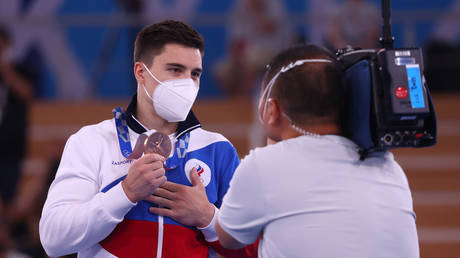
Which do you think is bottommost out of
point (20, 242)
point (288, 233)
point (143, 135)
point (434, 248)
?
point (434, 248)

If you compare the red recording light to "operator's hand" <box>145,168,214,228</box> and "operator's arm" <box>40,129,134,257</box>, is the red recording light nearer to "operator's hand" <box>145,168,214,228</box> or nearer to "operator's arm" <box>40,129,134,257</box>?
"operator's hand" <box>145,168,214,228</box>

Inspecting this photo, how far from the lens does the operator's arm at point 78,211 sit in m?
1.85

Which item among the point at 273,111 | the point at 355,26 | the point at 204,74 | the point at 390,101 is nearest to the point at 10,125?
the point at 204,74

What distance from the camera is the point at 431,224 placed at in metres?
5.45

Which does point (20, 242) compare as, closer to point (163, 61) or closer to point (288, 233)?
point (163, 61)

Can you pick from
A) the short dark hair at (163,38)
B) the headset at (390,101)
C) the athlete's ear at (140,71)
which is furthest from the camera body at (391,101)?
the athlete's ear at (140,71)

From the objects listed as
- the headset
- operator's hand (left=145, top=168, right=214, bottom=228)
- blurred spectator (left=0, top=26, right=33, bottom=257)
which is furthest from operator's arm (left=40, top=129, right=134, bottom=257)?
blurred spectator (left=0, top=26, right=33, bottom=257)

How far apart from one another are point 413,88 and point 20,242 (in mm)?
4126

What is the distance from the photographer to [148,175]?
184 centimetres

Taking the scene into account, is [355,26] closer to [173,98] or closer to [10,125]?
[10,125]

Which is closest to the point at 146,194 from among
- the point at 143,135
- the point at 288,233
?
the point at 143,135

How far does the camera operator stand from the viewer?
1603 millimetres

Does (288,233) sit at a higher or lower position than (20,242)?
higher

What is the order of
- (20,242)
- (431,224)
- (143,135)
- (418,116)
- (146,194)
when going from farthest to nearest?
(431,224), (20,242), (143,135), (146,194), (418,116)
